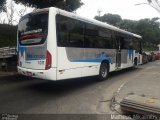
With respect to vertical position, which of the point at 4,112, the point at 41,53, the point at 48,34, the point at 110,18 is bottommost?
the point at 4,112

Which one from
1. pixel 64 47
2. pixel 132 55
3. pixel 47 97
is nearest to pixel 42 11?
pixel 64 47

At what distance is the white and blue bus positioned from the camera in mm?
8398

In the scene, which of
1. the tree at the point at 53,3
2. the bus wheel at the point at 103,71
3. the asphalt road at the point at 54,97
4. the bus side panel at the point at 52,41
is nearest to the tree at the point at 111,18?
the tree at the point at 53,3

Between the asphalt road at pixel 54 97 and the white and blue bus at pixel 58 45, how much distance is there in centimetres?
69

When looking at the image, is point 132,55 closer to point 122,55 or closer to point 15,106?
point 122,55

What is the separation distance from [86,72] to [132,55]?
7614mm

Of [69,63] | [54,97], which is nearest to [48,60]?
[69,63]

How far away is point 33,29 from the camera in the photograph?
29.5 ft

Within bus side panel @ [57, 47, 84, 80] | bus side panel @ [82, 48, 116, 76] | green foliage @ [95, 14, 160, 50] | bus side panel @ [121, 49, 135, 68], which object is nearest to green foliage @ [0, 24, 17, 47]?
bus side panel @ [121, 49, 135, 68]

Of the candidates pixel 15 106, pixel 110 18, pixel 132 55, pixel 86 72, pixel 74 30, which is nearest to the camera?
pixel 15 106

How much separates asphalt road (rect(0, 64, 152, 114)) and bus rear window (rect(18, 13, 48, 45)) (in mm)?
1957

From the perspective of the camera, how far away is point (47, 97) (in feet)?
27.2

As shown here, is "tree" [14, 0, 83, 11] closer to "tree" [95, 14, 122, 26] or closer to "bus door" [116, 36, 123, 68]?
"bus door" [116, 36, 123, 68]

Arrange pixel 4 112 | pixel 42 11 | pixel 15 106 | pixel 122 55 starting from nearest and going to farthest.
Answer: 1. pixel 4 112
2. pixel 15 106
3. pixel 42 11
4. pixel 122 55
